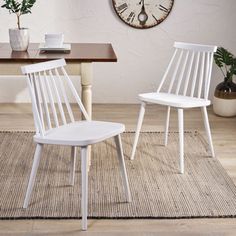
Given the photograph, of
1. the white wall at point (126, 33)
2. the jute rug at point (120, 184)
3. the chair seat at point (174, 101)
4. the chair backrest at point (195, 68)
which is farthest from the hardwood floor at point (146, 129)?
the chair seat at point (174, 101)

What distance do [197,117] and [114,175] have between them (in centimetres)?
165

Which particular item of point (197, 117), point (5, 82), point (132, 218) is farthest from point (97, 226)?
point (5, 82)

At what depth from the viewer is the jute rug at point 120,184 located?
104 inches

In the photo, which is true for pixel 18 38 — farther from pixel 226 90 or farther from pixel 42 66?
pixel 226 90

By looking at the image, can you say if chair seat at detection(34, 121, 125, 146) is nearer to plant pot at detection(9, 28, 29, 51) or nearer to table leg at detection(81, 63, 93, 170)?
table leg at detection(81, 63, 93, 170)

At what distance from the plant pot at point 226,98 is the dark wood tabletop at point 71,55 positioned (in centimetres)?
143

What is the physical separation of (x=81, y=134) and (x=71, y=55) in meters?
0.73

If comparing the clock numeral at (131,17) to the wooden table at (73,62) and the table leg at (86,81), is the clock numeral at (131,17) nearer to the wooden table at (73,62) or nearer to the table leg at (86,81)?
the wooden table at (73,62)

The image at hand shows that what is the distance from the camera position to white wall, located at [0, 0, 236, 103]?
15.4ft

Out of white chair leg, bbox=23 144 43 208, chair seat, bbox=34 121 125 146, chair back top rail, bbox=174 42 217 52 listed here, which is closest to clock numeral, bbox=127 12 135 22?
chair back top rail, bbox=174 42 217 52

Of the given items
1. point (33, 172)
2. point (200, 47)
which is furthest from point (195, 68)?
point (33, 172)

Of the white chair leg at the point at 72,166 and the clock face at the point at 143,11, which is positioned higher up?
the clock face at the point at 143,11

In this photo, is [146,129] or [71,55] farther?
[146,129]

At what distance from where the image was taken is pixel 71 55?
309 centimetres
